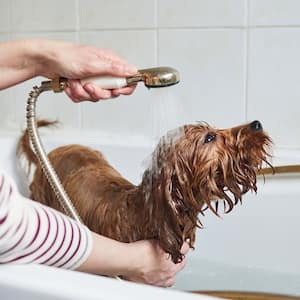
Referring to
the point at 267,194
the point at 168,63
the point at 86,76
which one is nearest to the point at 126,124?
the point at 168,63

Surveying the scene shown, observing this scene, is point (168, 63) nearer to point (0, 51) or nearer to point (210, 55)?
point (210, 55)

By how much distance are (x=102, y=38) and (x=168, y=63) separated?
0.71 ft

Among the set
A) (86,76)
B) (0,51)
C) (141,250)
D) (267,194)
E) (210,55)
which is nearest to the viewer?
(141,250)

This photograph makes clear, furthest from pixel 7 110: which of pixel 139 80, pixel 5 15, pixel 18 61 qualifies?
pixel 139 80

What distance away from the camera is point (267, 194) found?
1.45 m

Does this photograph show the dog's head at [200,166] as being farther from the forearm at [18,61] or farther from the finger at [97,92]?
Answer: the forearm at [18,61]

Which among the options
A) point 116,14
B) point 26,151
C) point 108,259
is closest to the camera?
point 108,259

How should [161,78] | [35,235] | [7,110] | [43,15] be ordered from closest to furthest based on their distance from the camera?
1. [35,235]
2. [161,78]
3. [43,15]
4. [7,110]

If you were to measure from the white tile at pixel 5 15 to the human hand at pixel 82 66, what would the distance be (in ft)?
2.54

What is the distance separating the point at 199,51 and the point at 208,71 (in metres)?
0.05

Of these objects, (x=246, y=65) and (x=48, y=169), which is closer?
(x=48, y=169)

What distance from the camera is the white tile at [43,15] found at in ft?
5.92

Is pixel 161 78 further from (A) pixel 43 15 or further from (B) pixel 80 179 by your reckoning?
(A) pixel 43 15

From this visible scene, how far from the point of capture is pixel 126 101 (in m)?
1.76
